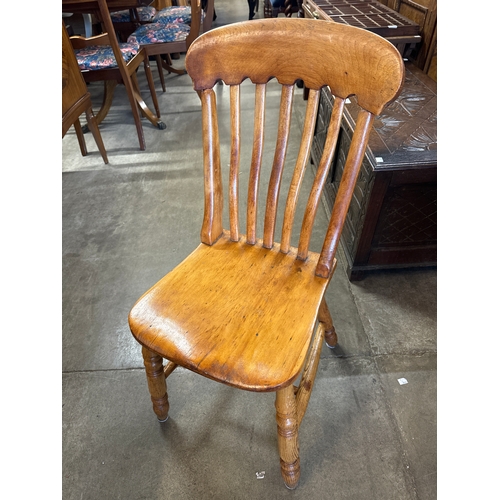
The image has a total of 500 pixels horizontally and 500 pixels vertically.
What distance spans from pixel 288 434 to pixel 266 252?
0.48 metres

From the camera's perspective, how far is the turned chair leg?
1.17 m

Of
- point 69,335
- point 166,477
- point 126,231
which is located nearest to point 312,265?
point 166,477

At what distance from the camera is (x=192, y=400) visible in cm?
124

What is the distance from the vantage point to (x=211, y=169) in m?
0.94

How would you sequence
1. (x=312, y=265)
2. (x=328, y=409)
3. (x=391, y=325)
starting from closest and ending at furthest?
(x=312, y=265)
(x=328, y=409)
(x=391, y=325)

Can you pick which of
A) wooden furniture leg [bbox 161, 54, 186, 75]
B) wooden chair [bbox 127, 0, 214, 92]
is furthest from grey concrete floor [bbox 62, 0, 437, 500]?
wooden furniture leg [bbox 161, 54, 186, 75]

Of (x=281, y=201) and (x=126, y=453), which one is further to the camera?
(x=281, y=201)

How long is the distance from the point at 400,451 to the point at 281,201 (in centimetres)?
138

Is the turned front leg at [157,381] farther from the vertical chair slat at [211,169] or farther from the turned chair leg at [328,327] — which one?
the turned chair leg at [328,327]

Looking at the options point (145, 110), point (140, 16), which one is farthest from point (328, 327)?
point (140, 16)

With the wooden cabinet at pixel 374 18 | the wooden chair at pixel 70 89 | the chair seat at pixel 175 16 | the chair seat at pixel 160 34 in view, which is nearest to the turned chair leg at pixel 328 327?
the wooden cabinet at pixel 374 18

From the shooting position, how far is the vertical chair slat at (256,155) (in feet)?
2.82

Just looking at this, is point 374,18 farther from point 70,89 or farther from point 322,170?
point 70,89

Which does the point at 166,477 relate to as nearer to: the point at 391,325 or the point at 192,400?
the point at 192,400
